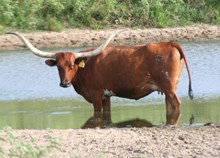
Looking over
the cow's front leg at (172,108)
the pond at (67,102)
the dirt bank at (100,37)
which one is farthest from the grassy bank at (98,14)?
the cow's front leg at (172,108)

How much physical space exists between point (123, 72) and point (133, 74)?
0.17 m

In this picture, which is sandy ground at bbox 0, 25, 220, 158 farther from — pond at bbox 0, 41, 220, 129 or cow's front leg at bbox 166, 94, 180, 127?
pond at bbox 0, 41, 220, 129

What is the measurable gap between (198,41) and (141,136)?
1354 cm

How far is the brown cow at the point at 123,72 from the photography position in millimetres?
12906

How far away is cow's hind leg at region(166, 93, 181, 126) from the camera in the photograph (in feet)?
42.3

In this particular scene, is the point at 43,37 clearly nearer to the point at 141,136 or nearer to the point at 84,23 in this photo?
the point at 84,23

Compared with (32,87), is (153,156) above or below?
above

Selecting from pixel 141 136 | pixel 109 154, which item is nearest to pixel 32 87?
pixel 141 136

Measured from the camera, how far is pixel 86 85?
1328 centimetres

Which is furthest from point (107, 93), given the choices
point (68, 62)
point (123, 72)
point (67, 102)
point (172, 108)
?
point (67, 102)

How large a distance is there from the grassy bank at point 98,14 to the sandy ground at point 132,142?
44.7 ft

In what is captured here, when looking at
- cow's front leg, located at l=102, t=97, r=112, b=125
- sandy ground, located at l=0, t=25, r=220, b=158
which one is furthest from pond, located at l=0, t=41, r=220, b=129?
sandy ground, located at l=0, t=25, r=220, b=158

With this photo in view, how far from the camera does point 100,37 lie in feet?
79.7

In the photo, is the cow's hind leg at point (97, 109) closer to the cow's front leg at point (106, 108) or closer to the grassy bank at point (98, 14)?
the cow's front leg at point (106, 108)
